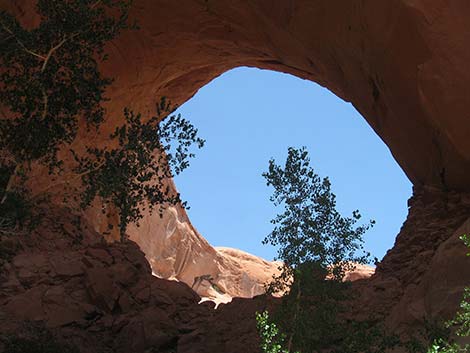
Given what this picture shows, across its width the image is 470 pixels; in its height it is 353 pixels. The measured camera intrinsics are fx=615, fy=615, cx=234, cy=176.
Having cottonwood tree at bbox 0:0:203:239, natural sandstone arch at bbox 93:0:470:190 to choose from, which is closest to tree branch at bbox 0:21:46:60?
cottonwood tree at bbox 0:0:203:239

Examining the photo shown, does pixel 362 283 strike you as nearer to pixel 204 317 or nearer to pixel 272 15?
pixel 204 317

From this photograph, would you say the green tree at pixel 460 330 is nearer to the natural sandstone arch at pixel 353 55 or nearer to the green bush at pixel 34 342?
the natural sandstone arch at pixel 353 55

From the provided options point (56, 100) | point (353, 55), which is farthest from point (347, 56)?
point (56, 100)

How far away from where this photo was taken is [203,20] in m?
21.6

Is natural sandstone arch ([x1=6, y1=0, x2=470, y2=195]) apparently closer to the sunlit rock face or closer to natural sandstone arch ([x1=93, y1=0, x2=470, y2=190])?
natural sandstone arch ([x1=93, y1=0, x2=470, y2=190])

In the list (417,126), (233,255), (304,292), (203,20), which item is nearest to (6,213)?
(304,292)

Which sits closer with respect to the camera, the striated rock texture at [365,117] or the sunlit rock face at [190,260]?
the striated rock texture at [365,117]

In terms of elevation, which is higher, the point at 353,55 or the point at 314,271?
the point at 353,55

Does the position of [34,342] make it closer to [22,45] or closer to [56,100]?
[56,100]

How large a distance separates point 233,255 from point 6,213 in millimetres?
38464

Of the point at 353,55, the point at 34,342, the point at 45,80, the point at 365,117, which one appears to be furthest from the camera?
the point at 365,117

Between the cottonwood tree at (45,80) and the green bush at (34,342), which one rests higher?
the cottonwood tree at (45,80)

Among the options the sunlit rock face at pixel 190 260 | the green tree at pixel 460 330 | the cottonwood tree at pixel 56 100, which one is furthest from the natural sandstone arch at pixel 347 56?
the sunlit rock face at pixel 190 260

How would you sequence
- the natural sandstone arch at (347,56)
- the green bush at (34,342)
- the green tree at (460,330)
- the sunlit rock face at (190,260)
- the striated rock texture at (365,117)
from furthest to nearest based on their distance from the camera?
the sunlit rock face at (190,260), the green bush at (34,342), the natural sandstone arch at (347,56), the striated rock texture at (365,117), the green tree at (460,330)
